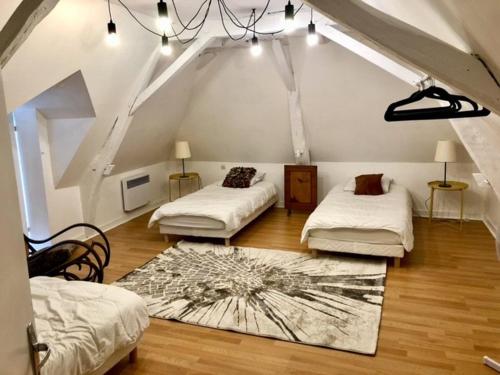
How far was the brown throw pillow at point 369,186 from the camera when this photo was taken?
5262 millimetres

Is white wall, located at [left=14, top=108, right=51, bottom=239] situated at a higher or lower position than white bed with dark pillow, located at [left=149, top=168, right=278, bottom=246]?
higher

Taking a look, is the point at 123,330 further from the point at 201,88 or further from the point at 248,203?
the point at 201,88

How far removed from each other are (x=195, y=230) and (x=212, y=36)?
230 cm

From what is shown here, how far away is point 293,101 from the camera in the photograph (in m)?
5.36

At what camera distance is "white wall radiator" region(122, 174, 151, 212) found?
5.93 metres

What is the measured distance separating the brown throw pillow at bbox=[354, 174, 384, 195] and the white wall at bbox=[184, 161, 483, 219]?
0.66 m

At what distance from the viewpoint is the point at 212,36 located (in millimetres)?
4375

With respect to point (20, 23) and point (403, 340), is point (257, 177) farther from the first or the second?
point (20, 23)

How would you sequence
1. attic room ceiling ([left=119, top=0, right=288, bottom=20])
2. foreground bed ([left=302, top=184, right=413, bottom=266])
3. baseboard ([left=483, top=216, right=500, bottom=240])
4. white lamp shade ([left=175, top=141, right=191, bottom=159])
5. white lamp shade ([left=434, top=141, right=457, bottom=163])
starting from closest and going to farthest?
1. attic room ceiling ([left=119, top=0, right=288, bottom=20])
2. foreground bed ([left=302, top=184, right=413, bottom=266])
3. baseboard ([left=483, top=216, right=500, bottom=240])
4. white lamp shade ([left=434, top=141, right=457, bottom=163])
5. white lamp shade ([left=175, top=141, right=191, bottom=159])

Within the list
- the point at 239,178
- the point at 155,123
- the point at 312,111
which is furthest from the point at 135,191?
the point at 312,111

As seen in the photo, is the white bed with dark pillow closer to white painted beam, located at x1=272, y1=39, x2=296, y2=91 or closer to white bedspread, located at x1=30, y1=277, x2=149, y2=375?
white painted beam, located at x1=272, y1=39, x2=296, y2=91

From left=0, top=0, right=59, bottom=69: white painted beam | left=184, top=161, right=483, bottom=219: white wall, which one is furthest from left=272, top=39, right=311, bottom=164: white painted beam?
left=0, top=0, right=59, bottom=69: white painted beam

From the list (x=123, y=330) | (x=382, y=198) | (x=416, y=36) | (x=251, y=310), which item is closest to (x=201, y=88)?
(x=382, y=198)

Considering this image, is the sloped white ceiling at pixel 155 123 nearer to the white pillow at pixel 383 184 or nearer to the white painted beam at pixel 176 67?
the white painted beam at pixel 176 67
